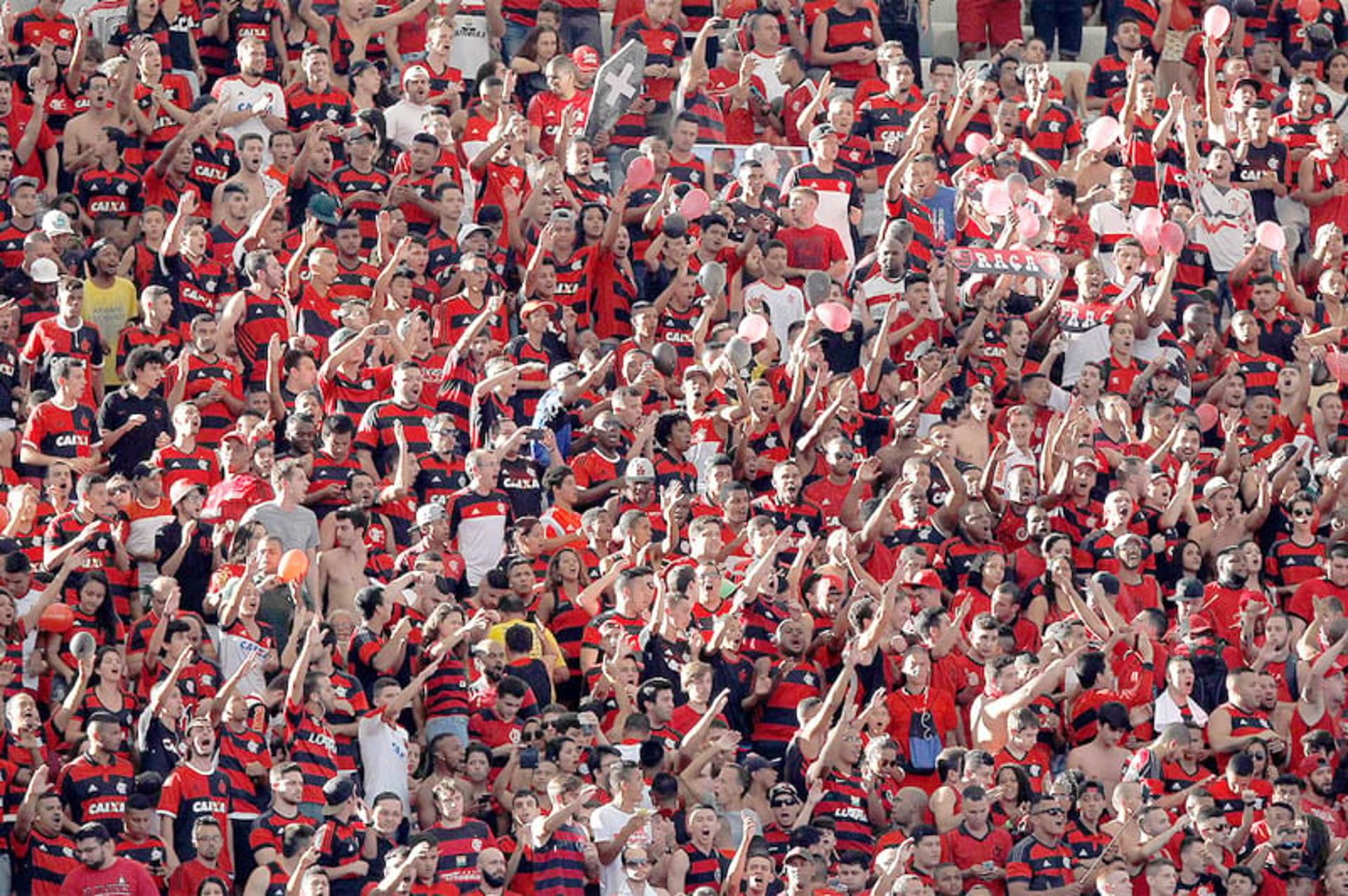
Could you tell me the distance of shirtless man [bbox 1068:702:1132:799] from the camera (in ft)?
60.7

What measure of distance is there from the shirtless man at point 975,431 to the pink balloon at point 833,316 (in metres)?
0.80

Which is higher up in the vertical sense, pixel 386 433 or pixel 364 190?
pixel 364 190

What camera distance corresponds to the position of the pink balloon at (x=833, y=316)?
20.5m

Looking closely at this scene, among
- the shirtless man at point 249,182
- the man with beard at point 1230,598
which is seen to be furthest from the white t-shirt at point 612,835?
the shirtless man at point 249,182

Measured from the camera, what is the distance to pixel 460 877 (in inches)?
653

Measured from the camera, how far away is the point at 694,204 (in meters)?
21.0

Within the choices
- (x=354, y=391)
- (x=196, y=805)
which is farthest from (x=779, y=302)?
(x=196, y=805)

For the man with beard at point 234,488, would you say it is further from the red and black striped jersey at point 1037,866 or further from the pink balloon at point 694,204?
the red and black striped jersey at point 1037,866

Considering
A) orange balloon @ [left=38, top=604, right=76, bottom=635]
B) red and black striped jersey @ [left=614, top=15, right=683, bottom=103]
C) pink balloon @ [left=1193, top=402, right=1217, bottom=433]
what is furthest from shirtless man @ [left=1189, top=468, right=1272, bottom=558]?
orange balloon @ [left=38, top=604, right=76, bottom=635]

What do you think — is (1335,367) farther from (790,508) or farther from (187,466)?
(187,466)

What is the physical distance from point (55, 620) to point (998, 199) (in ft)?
23.3

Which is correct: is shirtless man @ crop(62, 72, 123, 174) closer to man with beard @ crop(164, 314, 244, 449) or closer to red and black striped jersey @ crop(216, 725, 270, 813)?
man with beard @ crop(164, 314, 244, 449)

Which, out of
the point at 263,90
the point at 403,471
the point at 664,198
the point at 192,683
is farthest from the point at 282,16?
the point at 192,683

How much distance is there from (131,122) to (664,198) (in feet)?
9.82
